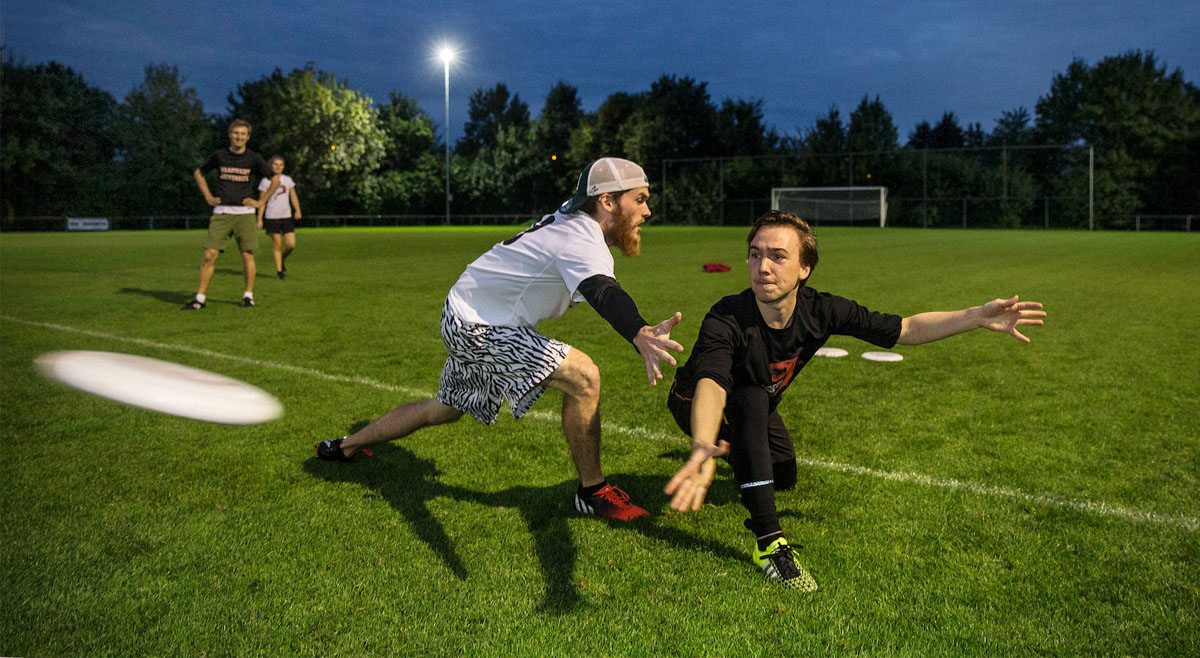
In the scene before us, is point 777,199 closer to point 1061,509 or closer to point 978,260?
point 978,260

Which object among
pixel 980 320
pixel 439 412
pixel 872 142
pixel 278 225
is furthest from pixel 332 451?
pixel 872 142

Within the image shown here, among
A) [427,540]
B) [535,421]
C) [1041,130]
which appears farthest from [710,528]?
[1041,130]

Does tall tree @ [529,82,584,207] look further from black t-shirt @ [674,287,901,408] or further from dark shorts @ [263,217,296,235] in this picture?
black t-shirt @ [674,287,901,408]

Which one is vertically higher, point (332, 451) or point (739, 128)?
point (739, 128)

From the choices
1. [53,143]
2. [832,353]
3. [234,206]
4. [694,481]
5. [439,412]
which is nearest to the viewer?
[694,481]

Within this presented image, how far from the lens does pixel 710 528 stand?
3.78 m

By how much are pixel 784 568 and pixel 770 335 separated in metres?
0.98

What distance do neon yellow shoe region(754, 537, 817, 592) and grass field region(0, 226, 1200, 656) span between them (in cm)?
6

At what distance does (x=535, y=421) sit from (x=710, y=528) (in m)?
2.14

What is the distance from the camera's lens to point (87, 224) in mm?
49656

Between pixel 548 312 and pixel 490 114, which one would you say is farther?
pixel 490 114

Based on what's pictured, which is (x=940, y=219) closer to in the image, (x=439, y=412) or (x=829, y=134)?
(x=829, y=134)

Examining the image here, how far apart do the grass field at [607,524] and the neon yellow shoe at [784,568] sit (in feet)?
0.21

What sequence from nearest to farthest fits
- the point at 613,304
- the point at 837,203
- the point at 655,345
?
1. the point at 655,345
2. the point at 613,304
3. the point at 837,203
